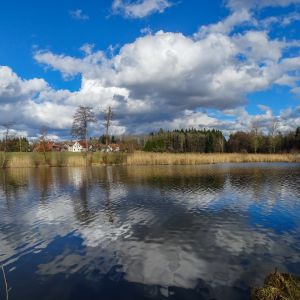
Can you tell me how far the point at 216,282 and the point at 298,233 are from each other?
543 cm

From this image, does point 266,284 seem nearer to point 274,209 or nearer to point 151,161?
point 274,209

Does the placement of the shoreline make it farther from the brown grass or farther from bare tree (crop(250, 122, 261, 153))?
bare tree (crop(250, 122, 261, 153))

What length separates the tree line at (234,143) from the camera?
97.5 m

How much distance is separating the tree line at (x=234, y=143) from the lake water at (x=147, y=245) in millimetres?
79456

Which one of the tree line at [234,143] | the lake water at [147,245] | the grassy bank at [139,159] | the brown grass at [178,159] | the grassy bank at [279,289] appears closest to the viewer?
the grassy bank at [279,289]

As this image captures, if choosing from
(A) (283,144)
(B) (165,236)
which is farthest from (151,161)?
(A) (283,144)

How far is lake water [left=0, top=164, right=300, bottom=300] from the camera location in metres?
8.20

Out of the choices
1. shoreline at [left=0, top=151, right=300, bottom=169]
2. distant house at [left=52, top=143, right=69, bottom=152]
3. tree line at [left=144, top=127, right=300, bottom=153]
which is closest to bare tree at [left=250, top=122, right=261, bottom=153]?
tree line at [left=144, top=127, right=300, bottom=153]

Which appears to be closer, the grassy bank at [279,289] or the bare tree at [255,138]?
the grassy bank at [279,289]

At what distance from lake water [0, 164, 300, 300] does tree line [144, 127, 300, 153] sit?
79.5m

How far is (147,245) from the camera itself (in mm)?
11289

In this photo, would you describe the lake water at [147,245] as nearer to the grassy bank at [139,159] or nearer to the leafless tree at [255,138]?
the grassy bank at [139,159]

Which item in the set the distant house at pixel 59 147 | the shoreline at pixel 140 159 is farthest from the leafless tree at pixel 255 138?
the distant house at pixel 59 147

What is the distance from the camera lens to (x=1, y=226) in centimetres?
1437
